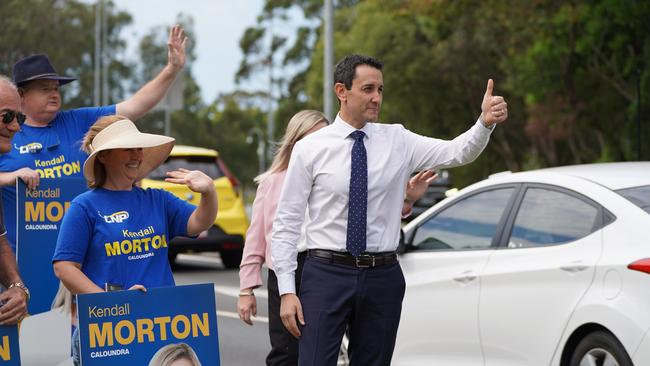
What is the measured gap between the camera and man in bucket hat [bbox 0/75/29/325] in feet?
15.3

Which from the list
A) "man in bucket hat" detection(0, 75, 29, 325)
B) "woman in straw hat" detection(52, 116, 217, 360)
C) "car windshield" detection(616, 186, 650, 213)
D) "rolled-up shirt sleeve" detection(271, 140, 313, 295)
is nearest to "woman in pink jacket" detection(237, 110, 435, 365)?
"rolled-up shirt sleeve" detection(271, 140, 313, 295)

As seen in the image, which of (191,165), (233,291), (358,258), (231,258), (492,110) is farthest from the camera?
(231,258)

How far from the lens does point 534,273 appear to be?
6.59m

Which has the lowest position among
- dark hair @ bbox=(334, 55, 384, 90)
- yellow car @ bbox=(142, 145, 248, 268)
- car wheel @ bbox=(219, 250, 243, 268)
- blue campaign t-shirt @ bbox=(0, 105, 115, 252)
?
car wheel @ bbox=(219, 250, 243, 268)

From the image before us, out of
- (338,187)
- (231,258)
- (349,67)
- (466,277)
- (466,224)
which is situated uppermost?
(349,67)

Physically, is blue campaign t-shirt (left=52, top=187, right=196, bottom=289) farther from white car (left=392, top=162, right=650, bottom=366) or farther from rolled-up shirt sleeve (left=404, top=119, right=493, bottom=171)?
white car (left=392, top=162, right=650, bottom=366)

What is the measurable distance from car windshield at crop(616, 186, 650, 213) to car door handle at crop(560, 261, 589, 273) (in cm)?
43

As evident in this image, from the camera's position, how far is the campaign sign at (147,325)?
4324 mm

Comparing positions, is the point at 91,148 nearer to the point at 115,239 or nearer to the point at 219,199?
the point at 115,239

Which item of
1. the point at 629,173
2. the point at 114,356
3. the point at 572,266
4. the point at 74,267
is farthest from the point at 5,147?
the point at 629,173

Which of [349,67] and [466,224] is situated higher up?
[349,67]

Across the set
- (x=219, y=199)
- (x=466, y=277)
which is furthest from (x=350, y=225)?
(x=219, y=199)

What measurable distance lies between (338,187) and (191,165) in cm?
1085

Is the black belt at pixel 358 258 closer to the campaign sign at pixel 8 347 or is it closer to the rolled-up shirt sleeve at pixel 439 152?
the rolled-up shirt sleeve at pixel 439 152
